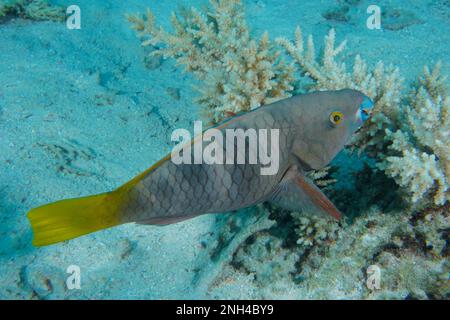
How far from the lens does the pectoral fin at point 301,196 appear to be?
2072 millimetres

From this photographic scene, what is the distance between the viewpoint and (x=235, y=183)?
2.03m

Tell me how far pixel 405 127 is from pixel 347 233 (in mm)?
1035

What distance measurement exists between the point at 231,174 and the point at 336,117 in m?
0.78

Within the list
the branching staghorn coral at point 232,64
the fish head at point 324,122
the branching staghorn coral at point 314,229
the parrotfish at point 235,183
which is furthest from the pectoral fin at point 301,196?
the branching staghorn coral at point 232,64

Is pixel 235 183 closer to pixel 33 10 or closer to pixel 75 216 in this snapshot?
pixel 75 216

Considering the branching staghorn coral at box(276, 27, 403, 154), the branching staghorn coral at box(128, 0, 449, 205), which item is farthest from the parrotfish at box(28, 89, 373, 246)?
the branching staghorn coral at box(276, 27, 403, 154)

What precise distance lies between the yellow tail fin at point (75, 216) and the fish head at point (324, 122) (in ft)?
3.94

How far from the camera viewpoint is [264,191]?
7.02 feet

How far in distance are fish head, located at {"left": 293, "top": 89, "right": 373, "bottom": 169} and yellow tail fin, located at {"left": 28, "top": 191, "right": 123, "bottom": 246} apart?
120 centimetres

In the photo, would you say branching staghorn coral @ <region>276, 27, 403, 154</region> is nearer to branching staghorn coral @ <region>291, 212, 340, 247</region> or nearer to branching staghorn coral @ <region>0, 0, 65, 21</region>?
branching staghorn coral @ <region>291, 212, 340, 247</region>

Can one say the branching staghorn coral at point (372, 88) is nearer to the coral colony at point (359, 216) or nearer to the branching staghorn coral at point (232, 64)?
Result: the coral colony at point (359, 216)

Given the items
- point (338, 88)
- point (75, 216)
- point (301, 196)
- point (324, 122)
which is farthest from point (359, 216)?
point (75, 216)

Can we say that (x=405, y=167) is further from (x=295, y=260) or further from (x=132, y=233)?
(x=132, y=233)
